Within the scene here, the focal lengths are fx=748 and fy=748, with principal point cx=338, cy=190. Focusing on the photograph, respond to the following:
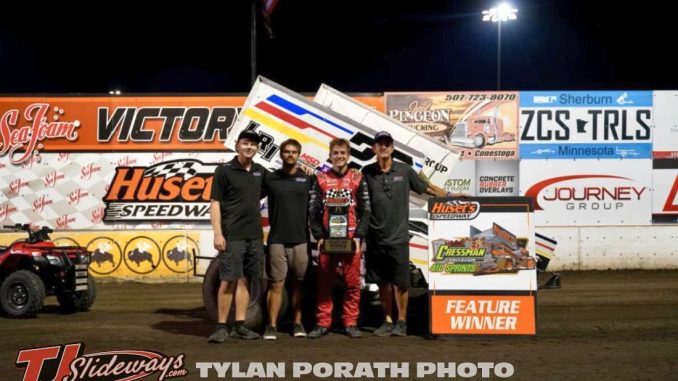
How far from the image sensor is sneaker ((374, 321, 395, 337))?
25.3ft

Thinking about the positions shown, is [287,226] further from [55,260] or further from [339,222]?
[55,260]

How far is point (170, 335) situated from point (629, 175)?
11.0 metres

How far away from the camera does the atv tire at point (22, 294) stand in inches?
371

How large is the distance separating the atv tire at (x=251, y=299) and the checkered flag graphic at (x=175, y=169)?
22.3 ft

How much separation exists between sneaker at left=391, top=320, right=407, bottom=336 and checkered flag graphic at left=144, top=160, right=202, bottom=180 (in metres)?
8.06

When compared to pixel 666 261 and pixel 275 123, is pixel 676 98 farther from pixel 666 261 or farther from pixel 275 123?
pixel 275 123

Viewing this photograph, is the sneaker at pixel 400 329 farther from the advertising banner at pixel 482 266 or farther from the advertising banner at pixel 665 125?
the advertising banner at pixel 665 125

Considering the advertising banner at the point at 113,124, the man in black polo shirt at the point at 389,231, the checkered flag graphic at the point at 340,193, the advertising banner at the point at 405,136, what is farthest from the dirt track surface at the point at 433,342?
the advertising banner at the point at 113,124

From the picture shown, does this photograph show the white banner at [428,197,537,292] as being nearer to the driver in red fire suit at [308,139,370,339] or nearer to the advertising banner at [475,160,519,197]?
the driver in red fire suit at [308,139,370,339]

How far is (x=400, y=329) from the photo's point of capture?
7.71 metres

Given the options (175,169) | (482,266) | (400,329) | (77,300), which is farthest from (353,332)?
(175,169)

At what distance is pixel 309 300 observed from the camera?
8.67 metres

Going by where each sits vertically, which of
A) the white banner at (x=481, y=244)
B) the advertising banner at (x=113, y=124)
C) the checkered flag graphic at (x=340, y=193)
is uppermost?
the advertising banner at (x=113, y=124)

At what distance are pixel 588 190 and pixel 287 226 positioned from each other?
9.57 m
